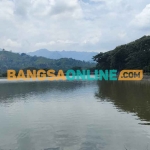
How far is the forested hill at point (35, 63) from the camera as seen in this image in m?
136

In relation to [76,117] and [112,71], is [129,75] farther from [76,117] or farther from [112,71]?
[76,117]

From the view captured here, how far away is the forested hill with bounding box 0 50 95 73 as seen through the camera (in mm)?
135750

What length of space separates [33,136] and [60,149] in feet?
5.57

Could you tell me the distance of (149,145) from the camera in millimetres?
6855

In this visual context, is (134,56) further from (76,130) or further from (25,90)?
(76,130)

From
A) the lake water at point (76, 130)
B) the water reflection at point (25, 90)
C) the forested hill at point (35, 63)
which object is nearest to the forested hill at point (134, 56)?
the water reflection at point (25, 90)

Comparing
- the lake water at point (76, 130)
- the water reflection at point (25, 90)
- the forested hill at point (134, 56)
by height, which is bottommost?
the lake water at point (76, 130)

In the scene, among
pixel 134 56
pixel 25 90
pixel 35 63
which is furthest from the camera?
pixel 35 63

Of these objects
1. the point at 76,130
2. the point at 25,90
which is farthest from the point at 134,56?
the point at 76,130

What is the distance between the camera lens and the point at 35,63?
518 ft

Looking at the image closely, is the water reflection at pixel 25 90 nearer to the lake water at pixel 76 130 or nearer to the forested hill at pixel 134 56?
the lake water at pixel 76 130

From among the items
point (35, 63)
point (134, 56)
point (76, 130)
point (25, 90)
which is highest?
point (35, 63)

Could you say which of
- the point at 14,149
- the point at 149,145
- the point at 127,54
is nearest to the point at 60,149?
the point at 14,149

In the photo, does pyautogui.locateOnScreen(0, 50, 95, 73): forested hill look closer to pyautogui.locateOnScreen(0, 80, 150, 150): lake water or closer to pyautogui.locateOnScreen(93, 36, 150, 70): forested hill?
pyautogui.locateOnScreen(93, 36, 150, 70): forested hill
